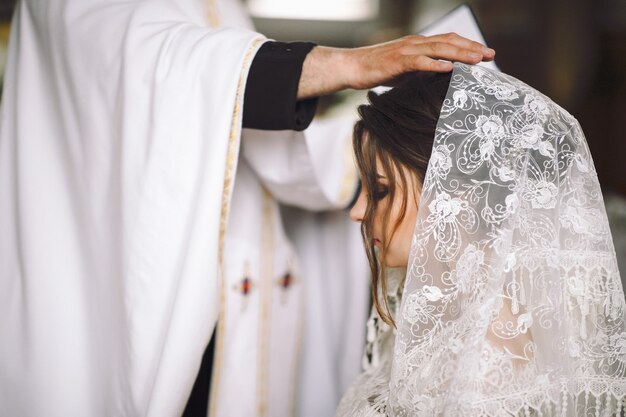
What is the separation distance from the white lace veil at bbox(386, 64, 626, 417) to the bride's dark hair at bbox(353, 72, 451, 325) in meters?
0.13

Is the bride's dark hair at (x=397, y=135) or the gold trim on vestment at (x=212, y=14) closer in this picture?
the bride's dark hair at (x=397, y=135)

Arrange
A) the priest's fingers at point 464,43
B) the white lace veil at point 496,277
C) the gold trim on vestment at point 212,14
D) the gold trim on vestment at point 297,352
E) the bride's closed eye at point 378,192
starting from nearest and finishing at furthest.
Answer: the white lace veil at point 496,277 → the priest's fingers at point 464,43 → the bride's closed eye at point 378,192 → the gold trim on vestment at point 212,14 → the gold trim on vestment at point 297,352

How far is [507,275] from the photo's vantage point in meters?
1.03

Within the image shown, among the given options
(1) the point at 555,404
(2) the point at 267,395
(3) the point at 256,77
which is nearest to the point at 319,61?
(3) the point at 256,77

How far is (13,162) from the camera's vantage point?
1504 millimetres

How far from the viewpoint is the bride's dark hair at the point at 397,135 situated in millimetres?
1196

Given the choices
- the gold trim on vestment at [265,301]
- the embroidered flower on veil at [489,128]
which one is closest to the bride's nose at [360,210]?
the embroidered flower on veil at [489,128]

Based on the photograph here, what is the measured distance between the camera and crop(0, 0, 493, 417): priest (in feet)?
4.14

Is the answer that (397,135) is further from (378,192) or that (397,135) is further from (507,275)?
(507,275)

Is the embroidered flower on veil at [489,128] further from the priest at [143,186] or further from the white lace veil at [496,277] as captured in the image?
the priest at [143,186]

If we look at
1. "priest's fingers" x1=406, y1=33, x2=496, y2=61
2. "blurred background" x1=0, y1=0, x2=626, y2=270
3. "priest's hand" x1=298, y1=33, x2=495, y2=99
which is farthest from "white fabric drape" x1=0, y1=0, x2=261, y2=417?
"blurred background" x1=0, y1=0, x2=626, y2=270

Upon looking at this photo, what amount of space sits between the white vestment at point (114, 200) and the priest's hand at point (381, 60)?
0.47 ft

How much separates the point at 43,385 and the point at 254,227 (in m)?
0.66

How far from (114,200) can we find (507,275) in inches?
33.6
